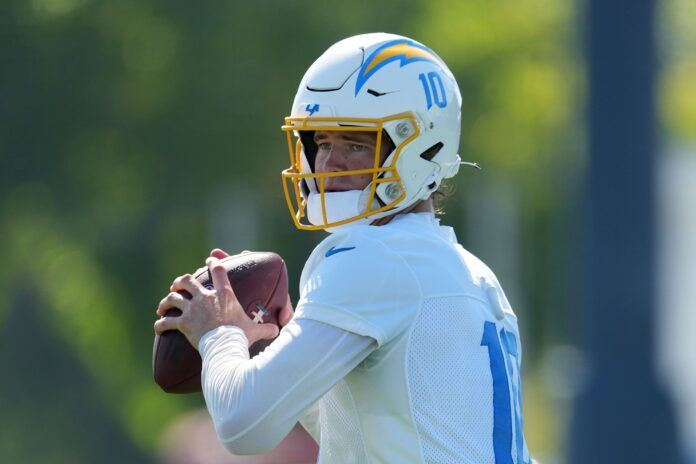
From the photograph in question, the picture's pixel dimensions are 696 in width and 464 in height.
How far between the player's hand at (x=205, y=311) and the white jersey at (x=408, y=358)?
0.20 metres

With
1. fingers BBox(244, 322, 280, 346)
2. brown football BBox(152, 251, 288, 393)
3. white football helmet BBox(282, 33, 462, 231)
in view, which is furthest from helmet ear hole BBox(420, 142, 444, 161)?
fingers BBox(244, 322, 280, 346)

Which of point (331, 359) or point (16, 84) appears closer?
point (331, 359)

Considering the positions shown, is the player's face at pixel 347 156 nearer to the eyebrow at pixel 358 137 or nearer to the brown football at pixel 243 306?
the eyebrow at pixel 358 137

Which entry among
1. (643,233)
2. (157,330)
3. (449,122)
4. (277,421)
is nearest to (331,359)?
(277,421)

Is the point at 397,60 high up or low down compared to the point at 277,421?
up

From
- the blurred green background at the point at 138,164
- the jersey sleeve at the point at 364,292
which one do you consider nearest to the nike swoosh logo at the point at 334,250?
the jersey sleeve at the point at 364,292

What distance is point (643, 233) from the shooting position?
13.6 feet

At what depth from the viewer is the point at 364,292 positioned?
323 centimetres

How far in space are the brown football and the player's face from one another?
0.27 m

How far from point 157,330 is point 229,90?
36.2ft

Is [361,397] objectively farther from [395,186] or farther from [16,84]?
[16,84]

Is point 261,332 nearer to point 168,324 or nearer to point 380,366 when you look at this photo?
point 168,324

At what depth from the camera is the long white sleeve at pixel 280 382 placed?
10.3 ft

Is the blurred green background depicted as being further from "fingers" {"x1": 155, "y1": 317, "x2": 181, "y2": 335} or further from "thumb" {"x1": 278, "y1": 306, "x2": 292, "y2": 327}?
"fingers" {"x1": 155, "y1": 317, "x2": 181, "y2": 335}
